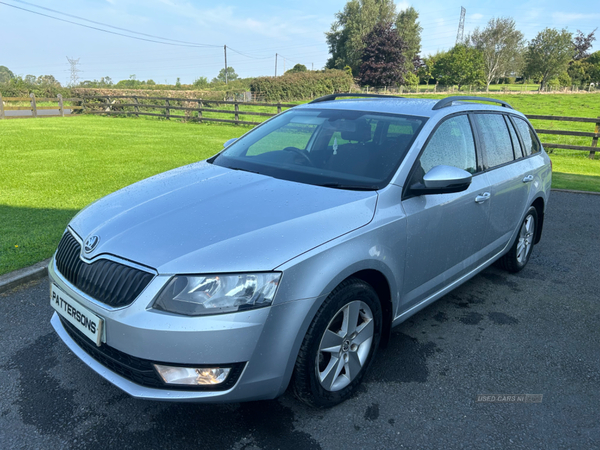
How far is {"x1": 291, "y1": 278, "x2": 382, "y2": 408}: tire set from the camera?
2201mm

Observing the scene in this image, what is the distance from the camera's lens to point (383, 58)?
6331 cm

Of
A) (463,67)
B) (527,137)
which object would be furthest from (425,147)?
(463,67)

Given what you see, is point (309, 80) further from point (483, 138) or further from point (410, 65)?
point (483, 138)

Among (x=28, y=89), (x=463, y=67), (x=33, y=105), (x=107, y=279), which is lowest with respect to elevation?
(x=107, y=279)

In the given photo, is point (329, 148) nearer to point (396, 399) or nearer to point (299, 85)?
point (396, 399)

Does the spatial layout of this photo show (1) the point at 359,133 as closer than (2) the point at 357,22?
Yes

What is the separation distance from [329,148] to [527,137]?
2530 mm

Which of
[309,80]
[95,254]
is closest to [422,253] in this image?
[95,254]

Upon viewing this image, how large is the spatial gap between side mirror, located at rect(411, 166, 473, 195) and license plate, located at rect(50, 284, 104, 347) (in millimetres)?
1912

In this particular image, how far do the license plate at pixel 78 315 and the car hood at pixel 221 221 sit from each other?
286mm

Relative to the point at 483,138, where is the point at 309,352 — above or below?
below

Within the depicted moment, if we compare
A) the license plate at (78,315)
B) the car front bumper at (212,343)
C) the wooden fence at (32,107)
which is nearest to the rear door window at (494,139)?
the car front bumper at (212,343)

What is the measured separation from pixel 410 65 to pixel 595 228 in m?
74.5

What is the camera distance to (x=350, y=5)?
239ft
